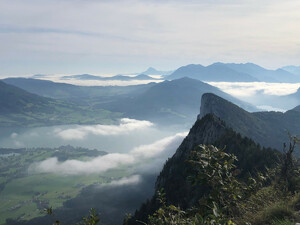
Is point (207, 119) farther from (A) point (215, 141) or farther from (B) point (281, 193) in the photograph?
(B) point (281, 193)

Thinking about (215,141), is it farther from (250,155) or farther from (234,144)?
(250,155)

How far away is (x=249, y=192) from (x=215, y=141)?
114 metres

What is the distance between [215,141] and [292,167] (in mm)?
110182

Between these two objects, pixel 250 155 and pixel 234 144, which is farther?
pixel 234 144

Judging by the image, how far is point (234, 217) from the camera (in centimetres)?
1034

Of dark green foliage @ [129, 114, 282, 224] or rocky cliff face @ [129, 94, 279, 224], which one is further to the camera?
rocky cliff face @ [129, 94, 279, 224]

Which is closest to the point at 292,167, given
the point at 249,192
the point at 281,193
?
the point at 281,193

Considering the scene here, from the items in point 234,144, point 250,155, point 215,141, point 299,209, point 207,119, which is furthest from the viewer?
point 207,119

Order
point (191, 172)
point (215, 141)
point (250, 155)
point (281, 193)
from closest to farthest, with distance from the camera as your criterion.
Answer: point (191, 172), point (281, 193), point (250, 155), point (215, 141)

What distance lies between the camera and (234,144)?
111 metres

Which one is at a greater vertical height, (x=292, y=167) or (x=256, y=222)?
(x=292, y=167)

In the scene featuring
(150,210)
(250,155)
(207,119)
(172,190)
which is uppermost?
(207,119)

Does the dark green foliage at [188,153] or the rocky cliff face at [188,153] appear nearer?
the dark green foliage at [188,153]

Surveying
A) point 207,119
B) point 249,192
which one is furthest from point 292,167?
point 207,119
